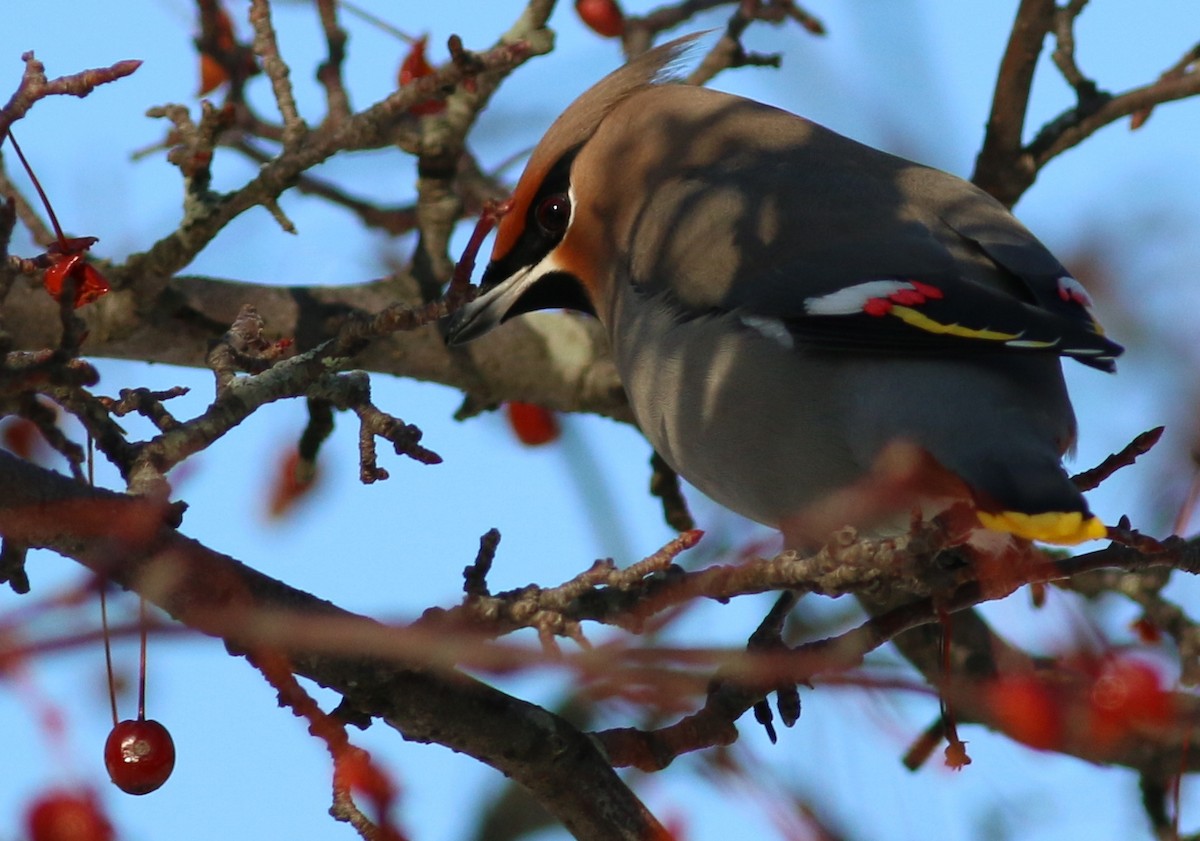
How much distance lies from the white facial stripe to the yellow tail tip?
69cm

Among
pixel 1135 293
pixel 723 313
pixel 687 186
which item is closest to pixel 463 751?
pixel 723 313

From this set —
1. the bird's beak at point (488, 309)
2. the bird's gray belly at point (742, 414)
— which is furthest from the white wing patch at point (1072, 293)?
the bird's beak at point (488, 309)

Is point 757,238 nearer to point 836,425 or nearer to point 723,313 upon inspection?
point 723,313

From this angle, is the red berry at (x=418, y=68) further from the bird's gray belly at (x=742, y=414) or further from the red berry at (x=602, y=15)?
the bird's gray belly at (x=742, y=414)

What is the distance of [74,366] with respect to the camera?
174cm

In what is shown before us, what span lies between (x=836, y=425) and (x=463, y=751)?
3.31ft

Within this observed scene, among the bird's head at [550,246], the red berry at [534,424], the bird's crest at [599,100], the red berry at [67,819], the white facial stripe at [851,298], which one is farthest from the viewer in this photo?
the red berry at [534,424]

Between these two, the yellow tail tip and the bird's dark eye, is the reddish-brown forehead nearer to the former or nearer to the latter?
the bird's dark eye

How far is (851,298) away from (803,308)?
11 centimetres

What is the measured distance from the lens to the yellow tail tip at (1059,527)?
92.0 inches

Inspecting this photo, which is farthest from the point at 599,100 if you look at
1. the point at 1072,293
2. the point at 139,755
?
the point at 139,755

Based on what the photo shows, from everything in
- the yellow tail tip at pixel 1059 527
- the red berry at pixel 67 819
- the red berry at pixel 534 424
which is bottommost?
the yellow tail tip at pixel 1059 527

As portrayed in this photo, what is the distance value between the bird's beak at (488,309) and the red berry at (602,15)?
0.85 m

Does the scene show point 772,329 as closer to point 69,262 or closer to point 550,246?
point 550,246
